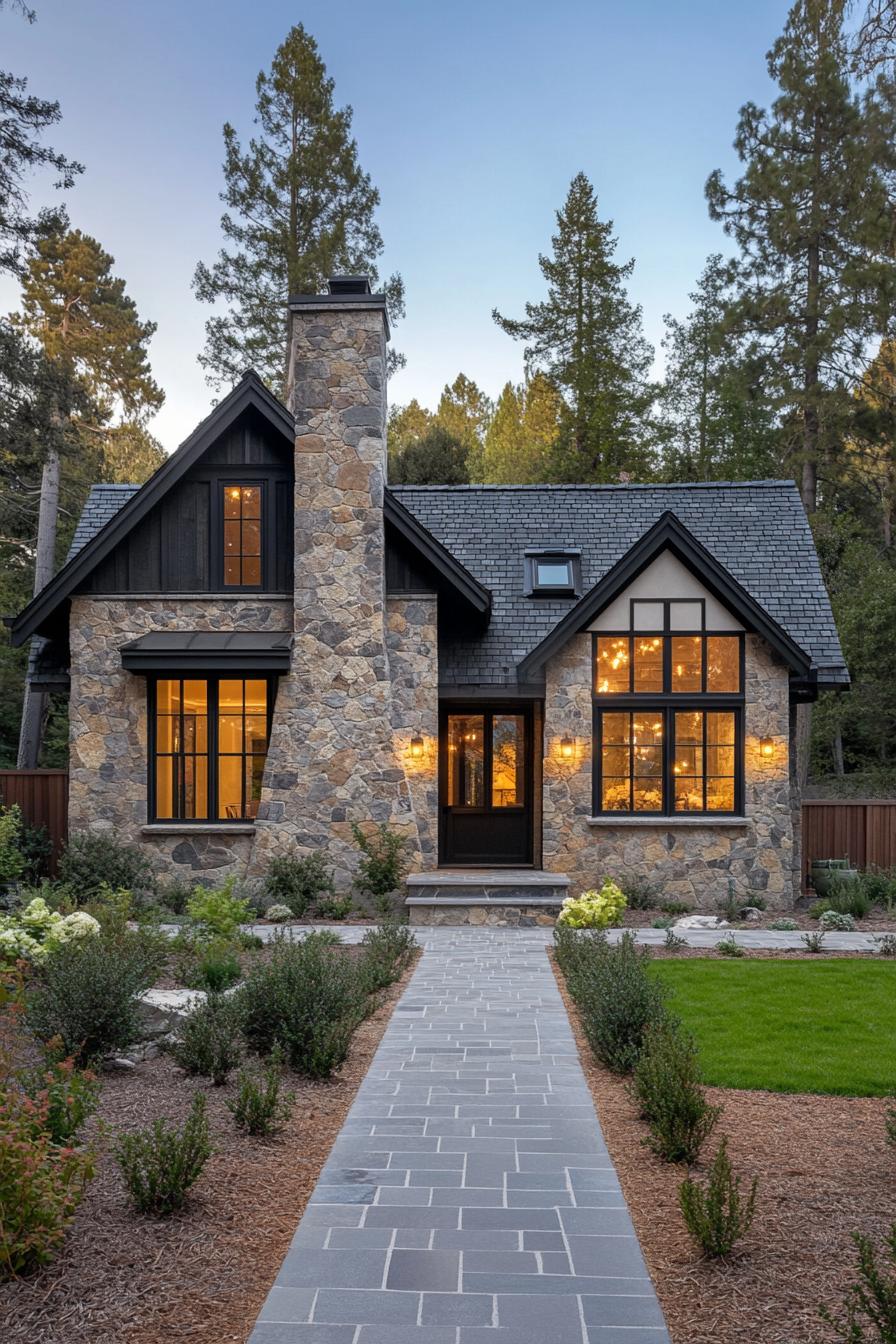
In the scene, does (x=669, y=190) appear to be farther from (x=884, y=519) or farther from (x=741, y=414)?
(x=884, y=519)

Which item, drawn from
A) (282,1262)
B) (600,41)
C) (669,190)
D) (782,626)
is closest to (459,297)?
(669,190)

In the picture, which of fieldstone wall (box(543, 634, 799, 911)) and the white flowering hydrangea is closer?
the white flowering hydrangea

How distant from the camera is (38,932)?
792 cm

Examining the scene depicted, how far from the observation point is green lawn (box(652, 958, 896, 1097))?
6.08 meters

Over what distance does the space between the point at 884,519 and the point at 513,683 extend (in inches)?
668

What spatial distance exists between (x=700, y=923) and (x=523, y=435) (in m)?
31.8

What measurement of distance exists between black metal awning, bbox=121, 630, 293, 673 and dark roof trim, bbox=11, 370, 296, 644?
3.83 feet

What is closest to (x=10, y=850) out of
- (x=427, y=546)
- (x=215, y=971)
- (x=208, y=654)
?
Result: (x=208, y=654)

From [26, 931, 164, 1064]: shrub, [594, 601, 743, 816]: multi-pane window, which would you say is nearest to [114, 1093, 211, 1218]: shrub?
[26, 931, 164, 1064]: shrub

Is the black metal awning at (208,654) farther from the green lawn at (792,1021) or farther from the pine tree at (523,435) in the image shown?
the pine tree at (523,435)

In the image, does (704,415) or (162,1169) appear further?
(704,415)

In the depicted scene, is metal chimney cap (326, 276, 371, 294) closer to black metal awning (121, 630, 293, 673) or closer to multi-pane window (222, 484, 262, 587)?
multi-pane window (222, 484, 262, 587)

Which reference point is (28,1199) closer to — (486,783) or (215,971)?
(215,971)

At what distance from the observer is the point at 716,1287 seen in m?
3.44
